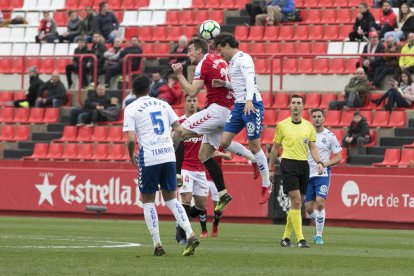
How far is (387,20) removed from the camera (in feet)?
99.5

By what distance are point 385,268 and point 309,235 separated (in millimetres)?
8186

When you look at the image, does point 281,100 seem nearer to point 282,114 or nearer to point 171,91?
point 282,114

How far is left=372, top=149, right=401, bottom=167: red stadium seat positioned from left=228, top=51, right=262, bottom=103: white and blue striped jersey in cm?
1017

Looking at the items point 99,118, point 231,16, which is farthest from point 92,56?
point 231,16

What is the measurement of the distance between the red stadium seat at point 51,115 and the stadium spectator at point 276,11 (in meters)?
5.98

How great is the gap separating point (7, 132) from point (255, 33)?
7157 millimetres

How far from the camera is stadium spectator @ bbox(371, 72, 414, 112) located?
28.5m

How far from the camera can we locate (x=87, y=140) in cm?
3200

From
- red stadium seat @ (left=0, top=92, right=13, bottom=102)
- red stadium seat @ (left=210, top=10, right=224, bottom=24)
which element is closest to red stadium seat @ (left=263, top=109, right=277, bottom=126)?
red stadium seat @ (left=210, top=10, right=224, bottom=24)

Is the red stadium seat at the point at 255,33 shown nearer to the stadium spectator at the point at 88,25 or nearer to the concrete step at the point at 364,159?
the stadium spectator at the point at 88,25

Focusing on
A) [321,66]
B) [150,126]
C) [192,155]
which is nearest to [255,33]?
[321,66]

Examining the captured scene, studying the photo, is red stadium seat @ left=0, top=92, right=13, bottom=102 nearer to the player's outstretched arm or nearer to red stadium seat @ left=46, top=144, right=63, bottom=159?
red stadium seat @ left=46, top=144, right=63, bottom=159

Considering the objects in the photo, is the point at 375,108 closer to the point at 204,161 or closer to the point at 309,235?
the point at 309,235

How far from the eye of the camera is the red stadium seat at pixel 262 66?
1249 inches
